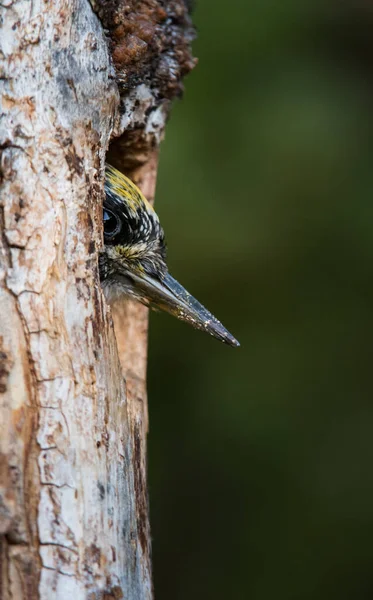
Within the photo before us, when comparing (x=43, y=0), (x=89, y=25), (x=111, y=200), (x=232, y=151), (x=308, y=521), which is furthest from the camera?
(x=308, y=521)

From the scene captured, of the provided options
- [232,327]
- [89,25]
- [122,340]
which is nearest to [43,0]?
[89,25]

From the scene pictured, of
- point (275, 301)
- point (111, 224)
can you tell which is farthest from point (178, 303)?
point (275, 301)

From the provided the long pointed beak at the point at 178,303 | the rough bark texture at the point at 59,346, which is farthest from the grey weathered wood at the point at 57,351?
the long pointed beak at the point at 178,303

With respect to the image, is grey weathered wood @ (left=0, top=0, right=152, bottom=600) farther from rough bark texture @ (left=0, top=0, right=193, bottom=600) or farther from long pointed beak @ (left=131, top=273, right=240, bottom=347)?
long pointed beak @ (left=131, top=273, right=240, bottom=347)

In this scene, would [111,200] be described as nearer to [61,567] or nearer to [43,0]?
[43,0]

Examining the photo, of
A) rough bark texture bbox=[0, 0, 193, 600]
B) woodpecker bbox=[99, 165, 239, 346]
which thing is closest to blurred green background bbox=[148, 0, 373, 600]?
Answer: woodpecker bbox=[99, 165, 239, 346]

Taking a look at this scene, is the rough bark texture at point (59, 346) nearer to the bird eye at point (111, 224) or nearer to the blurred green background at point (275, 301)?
the bird eye at point (111, 224)

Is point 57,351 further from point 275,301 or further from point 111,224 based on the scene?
point 275,301
